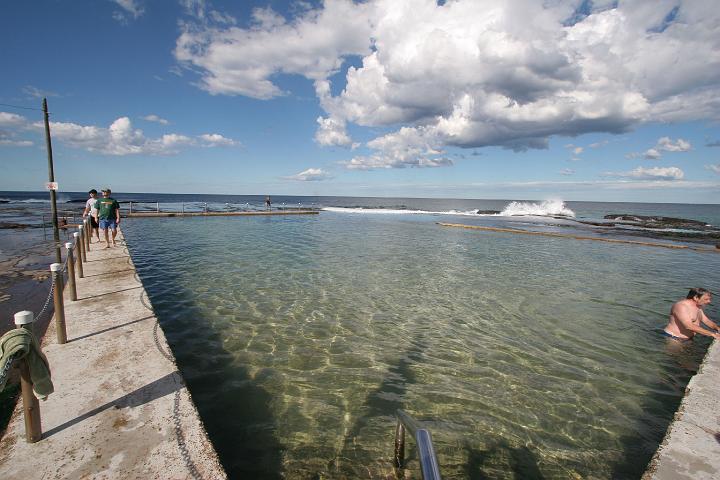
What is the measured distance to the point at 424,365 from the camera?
19.6ft

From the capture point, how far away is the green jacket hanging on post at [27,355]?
2.70 metres

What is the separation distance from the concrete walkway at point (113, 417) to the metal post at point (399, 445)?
1.63 metres

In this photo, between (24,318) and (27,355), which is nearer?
(27,355)

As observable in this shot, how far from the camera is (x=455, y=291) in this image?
10.5 meters

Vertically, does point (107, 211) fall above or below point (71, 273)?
above

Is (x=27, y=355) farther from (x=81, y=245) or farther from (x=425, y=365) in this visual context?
(x=81, y=245)

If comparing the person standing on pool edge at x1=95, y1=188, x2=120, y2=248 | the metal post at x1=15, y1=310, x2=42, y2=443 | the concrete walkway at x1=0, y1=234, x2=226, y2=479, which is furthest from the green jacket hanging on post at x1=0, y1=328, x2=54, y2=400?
the person standing on pool edge at x1=95, y1=188, x2=120, y2=248

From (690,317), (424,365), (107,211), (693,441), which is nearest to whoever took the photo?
(693,441)

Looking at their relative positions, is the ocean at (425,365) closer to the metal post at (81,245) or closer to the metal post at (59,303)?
the metal post at (59,303)

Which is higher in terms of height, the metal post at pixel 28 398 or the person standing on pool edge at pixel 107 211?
the person standing on pool edge at pixel 107 211

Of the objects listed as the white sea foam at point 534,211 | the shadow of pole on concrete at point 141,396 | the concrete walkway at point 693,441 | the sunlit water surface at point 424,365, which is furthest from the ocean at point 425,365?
the white sea foam at point 534,211

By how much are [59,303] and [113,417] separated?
2.39m

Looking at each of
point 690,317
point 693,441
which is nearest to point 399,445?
point 693,441

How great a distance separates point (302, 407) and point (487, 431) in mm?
2478
